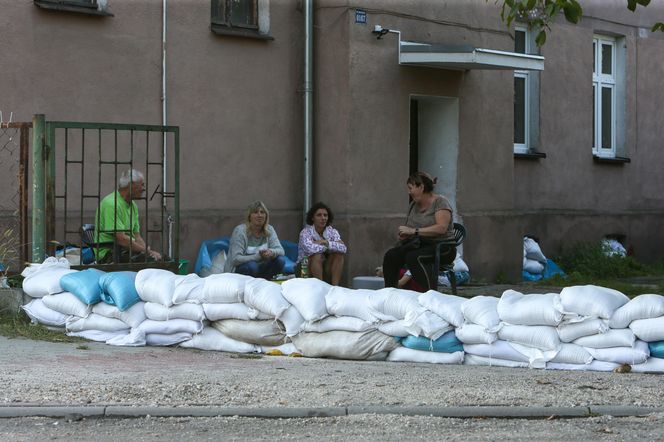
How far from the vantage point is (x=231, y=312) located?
9539 mm

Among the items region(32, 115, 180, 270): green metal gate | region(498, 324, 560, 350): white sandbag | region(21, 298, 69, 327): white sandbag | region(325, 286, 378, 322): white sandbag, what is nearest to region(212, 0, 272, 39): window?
region(32, 115, 180, 270): green metal gate

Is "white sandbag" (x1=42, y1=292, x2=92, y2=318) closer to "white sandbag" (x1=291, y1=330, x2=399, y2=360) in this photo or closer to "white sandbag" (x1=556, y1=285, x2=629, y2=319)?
"white sandbag" (x1=291, y1=330, x2=399, y2=360)

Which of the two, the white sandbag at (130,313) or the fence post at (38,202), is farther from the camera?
the fence post at (38,202)

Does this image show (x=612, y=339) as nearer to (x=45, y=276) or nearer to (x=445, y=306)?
(x=445, y=306)

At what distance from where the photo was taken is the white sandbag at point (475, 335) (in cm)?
884

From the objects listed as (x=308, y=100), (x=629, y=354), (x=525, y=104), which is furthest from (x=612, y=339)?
(x=525, y=104)

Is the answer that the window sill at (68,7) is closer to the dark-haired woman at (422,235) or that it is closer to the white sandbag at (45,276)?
the white sandbag at (45,276)

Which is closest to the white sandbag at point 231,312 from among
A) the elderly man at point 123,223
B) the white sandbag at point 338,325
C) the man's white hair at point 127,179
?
the white sandbag at point 338,325

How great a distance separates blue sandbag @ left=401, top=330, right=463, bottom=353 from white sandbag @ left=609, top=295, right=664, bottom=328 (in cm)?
109

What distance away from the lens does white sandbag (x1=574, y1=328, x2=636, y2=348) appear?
335 inches

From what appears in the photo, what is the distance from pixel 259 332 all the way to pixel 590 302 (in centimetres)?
242

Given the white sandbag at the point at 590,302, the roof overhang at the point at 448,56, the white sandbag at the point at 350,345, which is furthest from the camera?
the roof overhang at the point at 448,56

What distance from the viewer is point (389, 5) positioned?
15.3 meters

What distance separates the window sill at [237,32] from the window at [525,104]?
534 cm
